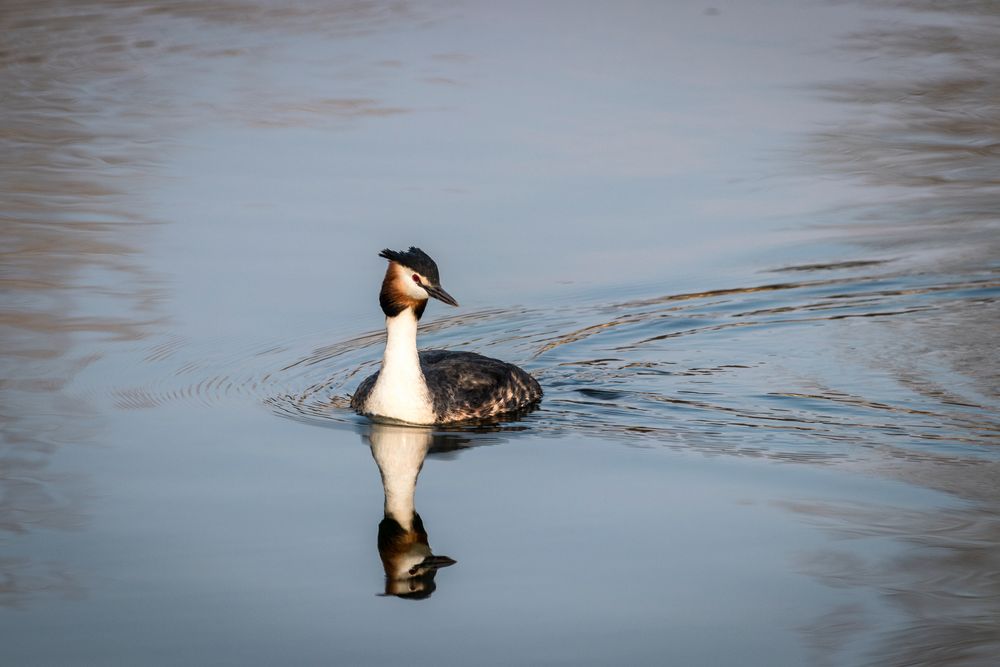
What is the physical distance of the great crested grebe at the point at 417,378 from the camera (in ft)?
35.1

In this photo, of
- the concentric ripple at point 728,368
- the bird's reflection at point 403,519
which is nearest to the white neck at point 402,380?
the bird's reflection at point 403,519

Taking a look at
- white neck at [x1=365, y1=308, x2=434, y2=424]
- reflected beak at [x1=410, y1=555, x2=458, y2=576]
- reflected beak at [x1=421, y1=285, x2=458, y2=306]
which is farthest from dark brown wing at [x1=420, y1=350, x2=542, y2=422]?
reflected beak at [x1=410, y1=555, x2=458, y2=576]

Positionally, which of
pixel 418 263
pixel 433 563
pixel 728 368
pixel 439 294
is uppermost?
pixel 418 263

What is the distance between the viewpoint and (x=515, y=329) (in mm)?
12836

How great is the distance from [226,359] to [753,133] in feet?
27.7

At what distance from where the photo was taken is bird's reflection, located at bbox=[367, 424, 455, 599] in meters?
7.93

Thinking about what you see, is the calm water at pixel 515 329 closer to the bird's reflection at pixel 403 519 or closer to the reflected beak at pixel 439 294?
the bird's reflection at pixel 403 519

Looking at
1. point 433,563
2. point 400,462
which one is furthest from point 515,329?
point 433,563

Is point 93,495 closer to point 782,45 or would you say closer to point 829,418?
point 829,418

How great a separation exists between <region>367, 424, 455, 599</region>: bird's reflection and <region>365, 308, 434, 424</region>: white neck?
11 centimetres

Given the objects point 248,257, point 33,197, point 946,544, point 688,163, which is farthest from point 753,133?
point 946,544

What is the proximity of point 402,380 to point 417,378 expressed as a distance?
11 cm

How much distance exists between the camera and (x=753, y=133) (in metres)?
18.0

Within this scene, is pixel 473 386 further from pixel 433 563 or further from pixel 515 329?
pixel 433 563
